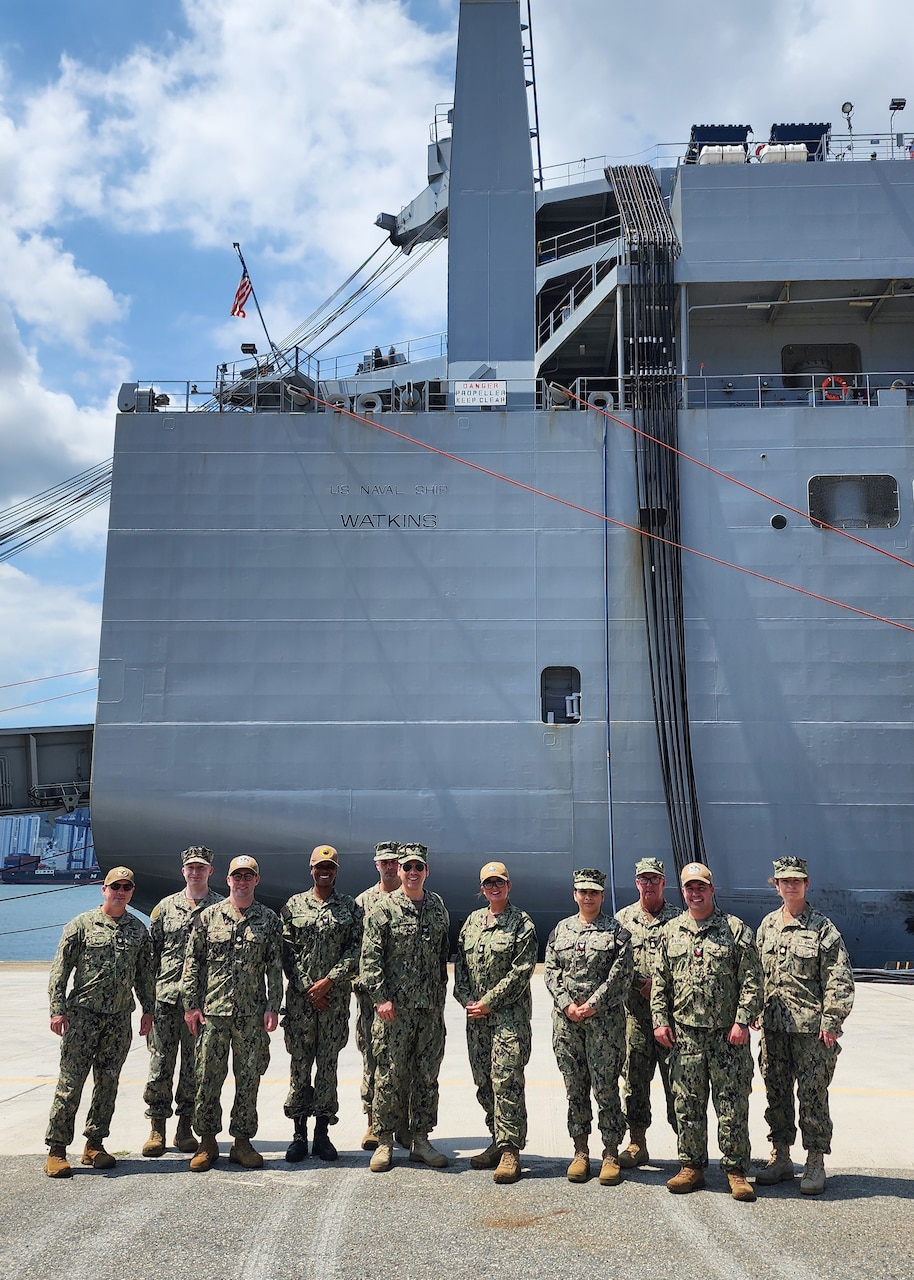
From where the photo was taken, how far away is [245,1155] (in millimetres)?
5000

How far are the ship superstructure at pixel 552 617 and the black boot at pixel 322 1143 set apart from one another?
21.2 ft

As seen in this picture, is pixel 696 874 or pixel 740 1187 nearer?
pixel 740 1187

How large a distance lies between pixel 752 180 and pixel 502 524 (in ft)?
18.9

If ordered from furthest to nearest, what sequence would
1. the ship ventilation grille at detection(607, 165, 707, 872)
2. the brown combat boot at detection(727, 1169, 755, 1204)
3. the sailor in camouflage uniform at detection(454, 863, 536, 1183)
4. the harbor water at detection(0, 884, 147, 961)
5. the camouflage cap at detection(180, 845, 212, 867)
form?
the harbor water at detection(0, 884, 147, 961) → the ship ventilation grille at detection(607, 165, 707, 872) → the camouflage cap at detection(180, 845, 212, 867) → the sailor in camouflage uniform at detection(454, 863, 536, 1183) → the brown combat boot at detection(727, 1169, 755, 1204)

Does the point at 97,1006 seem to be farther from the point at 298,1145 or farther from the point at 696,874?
the point at 696,874

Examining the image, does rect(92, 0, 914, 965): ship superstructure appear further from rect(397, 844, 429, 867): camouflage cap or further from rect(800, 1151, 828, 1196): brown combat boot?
rect(800, 1151, 828, 1196): brown combat boot

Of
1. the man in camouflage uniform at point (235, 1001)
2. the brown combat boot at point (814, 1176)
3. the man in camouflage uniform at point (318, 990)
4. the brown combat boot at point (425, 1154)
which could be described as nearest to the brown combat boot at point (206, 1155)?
the man in camouflage uniform at point (235, 1001)

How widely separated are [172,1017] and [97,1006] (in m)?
0.43

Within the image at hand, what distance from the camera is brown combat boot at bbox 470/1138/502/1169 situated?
4965 millimetres

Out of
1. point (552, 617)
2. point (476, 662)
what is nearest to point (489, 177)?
point (552, 617)

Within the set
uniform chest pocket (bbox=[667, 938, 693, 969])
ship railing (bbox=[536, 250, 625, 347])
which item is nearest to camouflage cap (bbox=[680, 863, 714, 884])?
uniform chest pocket (bbox=[667, 938, 693, 969])

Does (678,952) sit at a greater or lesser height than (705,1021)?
greater

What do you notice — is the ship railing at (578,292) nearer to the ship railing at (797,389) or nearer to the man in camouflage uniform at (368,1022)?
the ship railing at (797,389)

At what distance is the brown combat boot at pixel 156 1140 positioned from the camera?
5.17 meters
